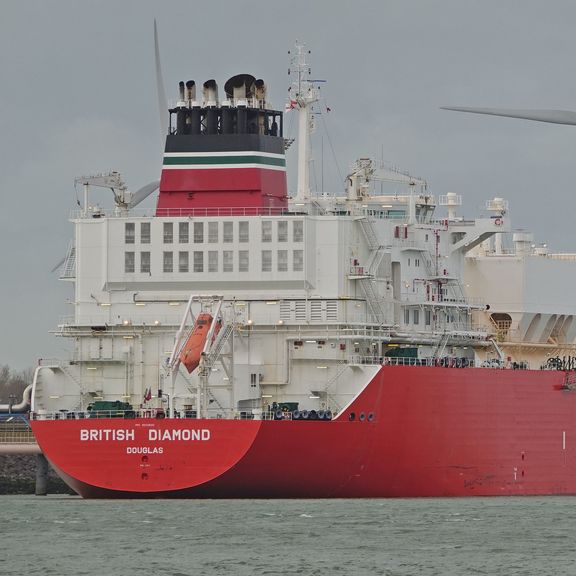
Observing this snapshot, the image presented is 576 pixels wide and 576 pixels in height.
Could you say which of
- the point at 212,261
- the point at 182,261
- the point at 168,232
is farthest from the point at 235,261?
the point at 168,232

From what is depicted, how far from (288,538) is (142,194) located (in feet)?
54.7

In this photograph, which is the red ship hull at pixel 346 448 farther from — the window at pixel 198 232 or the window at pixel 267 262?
the window at pixel 198 232

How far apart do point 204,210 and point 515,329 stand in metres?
12.3

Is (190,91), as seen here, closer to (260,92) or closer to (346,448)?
(260,92)

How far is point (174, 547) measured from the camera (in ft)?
161

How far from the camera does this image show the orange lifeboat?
187 ft

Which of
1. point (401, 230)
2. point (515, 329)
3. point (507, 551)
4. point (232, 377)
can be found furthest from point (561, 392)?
point (507, 551)

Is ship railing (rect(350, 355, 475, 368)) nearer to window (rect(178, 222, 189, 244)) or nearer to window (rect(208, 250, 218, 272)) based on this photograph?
window (rect(208, 250, 218, 272))

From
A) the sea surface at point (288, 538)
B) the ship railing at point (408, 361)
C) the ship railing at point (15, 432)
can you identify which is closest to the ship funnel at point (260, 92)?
the ship railing at point (408, 361)

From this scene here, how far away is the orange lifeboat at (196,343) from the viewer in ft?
187

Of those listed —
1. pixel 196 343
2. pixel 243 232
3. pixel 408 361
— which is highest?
pixel 243 232

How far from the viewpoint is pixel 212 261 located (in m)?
59.7

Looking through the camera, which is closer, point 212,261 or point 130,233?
point 212,261

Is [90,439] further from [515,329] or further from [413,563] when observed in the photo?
[515,329]
